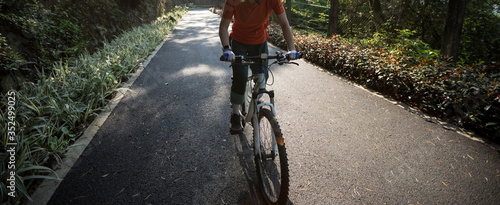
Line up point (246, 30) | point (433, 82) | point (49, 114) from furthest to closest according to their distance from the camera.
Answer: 1. point (433, 82)
2. point (49, 114)
3. point (246, 30)

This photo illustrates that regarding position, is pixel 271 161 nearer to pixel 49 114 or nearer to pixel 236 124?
pixel 236 124

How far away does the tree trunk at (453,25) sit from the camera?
4844mm

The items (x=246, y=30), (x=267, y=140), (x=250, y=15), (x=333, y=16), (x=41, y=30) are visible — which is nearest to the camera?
(x=267, y=140)

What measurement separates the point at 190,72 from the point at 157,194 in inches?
176

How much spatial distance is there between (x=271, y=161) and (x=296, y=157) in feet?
2.65

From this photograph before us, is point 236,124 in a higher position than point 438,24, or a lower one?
lower

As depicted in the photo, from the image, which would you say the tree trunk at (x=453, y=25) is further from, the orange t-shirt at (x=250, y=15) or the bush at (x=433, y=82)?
the orange t-shirt at (x=250, y=15)

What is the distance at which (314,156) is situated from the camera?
2.79 meters

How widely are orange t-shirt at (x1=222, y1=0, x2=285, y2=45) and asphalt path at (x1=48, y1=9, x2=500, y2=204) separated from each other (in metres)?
1.38

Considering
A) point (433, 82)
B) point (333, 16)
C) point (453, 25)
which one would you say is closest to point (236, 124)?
point (433, 82)

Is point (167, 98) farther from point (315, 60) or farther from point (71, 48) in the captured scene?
point (315, 60)

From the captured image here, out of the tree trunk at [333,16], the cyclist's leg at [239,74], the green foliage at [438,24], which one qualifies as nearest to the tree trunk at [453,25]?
the green foliage at [438,24]

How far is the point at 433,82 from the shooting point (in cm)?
372

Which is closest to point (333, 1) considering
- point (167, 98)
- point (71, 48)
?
point (167, 98)
